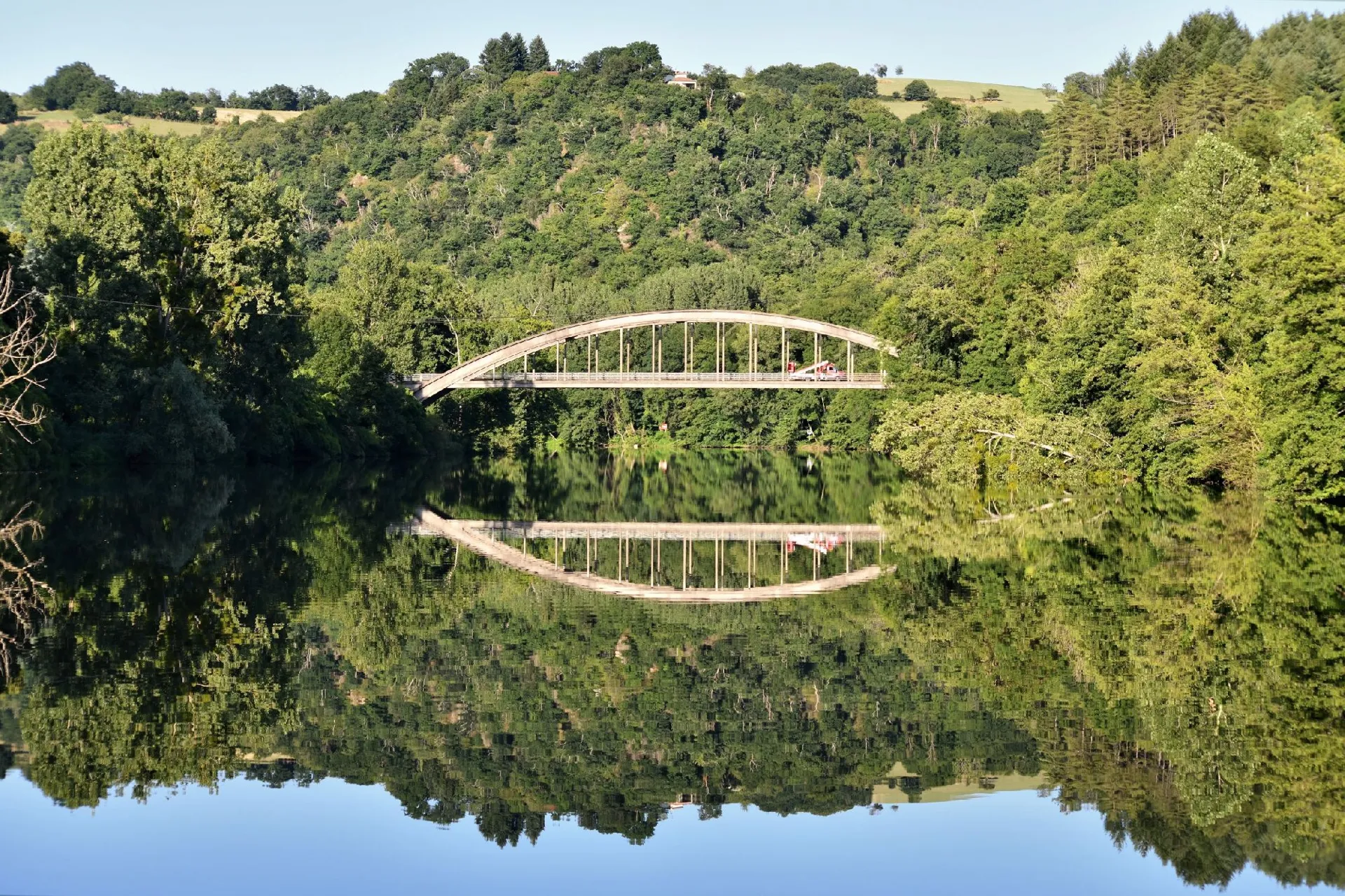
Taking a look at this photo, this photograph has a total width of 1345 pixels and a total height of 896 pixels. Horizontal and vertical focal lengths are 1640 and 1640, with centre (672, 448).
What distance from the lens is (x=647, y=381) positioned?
234ft

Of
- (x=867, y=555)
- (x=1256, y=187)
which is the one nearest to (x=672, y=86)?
(x=1256, y=187)

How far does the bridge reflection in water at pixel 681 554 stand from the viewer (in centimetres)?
2042

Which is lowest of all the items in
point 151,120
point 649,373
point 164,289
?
point 649,373

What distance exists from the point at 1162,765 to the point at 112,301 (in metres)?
36.5

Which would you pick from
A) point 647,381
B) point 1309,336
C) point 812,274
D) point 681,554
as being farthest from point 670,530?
point 812,274

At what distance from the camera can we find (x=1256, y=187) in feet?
144

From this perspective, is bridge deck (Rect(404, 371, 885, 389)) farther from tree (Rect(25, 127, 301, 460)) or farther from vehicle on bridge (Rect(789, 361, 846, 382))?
tree (Rect(25, 127, 301, 460))

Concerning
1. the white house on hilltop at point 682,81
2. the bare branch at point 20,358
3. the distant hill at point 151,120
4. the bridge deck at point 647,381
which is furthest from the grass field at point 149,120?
the bare branch at point 20,358

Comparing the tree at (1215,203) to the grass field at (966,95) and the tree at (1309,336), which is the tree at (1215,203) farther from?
the grass field at (966,95)

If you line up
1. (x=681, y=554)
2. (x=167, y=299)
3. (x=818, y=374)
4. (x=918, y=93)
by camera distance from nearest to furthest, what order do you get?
(x=681, y=554), (x=167, y=299), (x=818, y=374), (x=918, y=93)

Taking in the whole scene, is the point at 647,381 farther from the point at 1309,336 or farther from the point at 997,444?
the point at 1309,336

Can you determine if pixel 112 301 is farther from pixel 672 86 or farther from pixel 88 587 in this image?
pixel 672 86

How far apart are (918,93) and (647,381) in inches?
4445

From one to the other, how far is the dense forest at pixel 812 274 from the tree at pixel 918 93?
25112 mm
